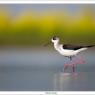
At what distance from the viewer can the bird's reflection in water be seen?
1610 mm

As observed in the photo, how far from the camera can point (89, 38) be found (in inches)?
65.8

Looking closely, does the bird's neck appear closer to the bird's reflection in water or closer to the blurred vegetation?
the blurred vegetation

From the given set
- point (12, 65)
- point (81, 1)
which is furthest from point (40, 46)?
point (81, 1)

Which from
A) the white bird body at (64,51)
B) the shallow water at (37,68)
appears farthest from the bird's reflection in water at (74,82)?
the white bird body at (64,51)

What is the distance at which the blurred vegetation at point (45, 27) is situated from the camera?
66.1 inches

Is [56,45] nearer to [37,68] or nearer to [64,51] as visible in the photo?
[64,51]

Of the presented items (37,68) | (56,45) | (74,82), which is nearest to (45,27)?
(56,45)

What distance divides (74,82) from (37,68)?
0.76 feet

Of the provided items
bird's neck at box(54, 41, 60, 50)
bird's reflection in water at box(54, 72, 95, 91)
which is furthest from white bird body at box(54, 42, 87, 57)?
bird's reflection in water at box(54, 72, 95, 91)

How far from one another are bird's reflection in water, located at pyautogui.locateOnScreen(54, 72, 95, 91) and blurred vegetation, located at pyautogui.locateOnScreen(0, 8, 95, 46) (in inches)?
7.9

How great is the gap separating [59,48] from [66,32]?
0.10 m

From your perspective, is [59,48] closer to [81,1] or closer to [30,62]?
[30,62]

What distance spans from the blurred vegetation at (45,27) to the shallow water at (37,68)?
71 millimetres

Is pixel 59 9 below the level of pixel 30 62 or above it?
above
